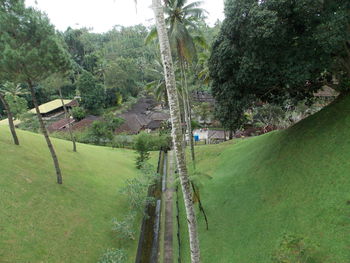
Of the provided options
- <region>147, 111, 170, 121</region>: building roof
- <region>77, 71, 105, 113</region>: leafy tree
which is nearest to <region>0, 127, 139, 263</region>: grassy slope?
<region>147, 111, 170, 121</region>: building roof

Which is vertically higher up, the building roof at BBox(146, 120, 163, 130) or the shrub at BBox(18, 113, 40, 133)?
the shrub at BBox(18, 113, 40, 133)

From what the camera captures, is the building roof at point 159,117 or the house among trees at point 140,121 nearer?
the house among trees at point 140,121

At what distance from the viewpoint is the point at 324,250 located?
790 centimetres

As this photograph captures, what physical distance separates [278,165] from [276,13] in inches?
304

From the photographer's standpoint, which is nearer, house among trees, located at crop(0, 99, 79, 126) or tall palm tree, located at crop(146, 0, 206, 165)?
tall palm tree, located at crop(146, 0, 206, 165)

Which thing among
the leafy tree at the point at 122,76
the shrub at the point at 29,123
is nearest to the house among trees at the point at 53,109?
the leafy tree at the point at 122,76

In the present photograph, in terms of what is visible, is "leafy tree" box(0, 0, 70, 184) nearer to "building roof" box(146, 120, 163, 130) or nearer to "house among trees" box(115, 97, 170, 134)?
"house among trees" box(115, 97, 170, 134)

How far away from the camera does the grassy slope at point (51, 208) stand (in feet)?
33.6

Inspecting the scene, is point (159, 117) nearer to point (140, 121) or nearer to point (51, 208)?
point (140, 121)

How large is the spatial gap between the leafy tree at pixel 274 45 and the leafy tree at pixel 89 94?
39183mm

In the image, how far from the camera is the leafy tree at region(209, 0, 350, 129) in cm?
940

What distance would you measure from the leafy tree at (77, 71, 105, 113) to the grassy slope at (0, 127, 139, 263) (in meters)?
28.5

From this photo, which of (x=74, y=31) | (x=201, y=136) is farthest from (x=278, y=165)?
(x=74, y=31)

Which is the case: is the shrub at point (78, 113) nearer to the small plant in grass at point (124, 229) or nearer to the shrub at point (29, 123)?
the shrub at point (29, 123)
